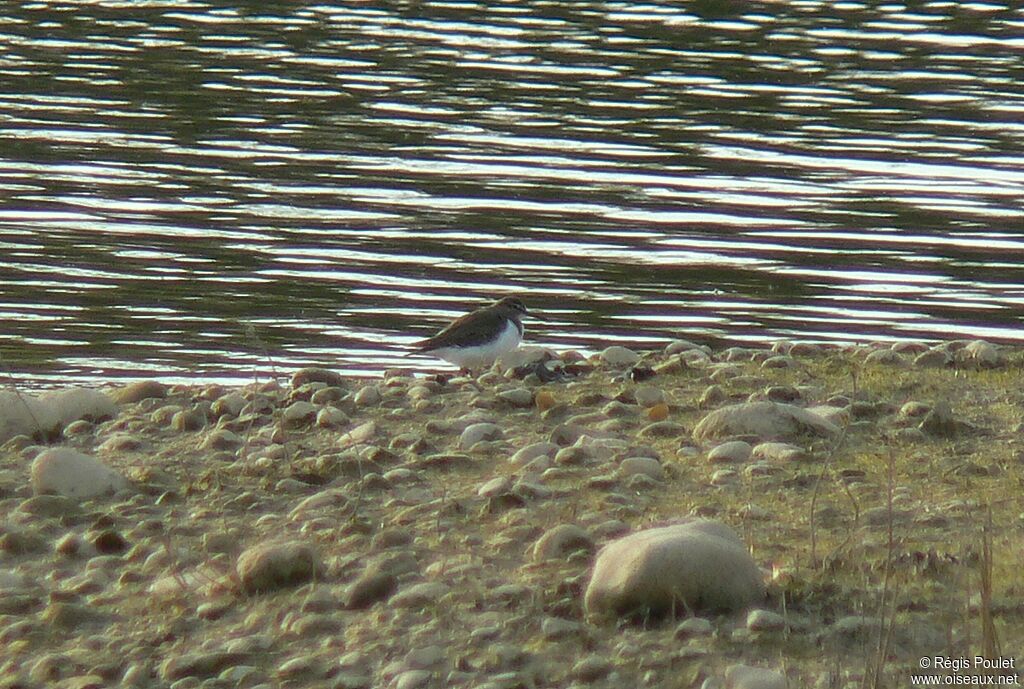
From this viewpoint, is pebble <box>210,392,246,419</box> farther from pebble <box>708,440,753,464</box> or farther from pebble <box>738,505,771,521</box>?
pebble <box>738,505,771,521</box>

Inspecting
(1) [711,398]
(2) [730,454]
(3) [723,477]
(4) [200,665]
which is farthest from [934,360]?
(4) [200,665]

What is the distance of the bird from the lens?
9.93m

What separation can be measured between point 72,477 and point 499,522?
1911mm

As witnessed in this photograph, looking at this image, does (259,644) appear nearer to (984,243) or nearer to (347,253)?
(347,253)

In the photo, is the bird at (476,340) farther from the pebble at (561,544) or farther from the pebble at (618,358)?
the pebble at (561,544)

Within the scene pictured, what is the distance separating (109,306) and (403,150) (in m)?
5.58

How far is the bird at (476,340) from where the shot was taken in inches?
391

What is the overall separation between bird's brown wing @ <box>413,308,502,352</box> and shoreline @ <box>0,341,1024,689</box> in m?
0.52

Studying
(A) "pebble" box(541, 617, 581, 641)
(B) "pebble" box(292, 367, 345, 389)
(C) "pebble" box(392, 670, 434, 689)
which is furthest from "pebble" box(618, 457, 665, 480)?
(B) "pebble" box(292, 367, 345, 389)

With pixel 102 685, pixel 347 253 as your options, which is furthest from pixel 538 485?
pixel 347 253

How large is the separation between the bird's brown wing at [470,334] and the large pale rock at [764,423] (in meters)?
2.34

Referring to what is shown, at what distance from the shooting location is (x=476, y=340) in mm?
9930

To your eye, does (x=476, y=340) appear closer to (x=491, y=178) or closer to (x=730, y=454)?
(x=730, y=454)

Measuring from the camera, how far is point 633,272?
43.3 ft
